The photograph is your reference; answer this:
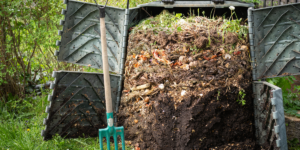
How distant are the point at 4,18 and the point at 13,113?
1368 mm

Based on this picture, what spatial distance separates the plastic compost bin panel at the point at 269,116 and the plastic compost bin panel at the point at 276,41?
0.19 metres

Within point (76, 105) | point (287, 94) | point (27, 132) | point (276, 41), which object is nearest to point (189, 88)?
point (276, 41)

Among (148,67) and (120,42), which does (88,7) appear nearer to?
(120,42)

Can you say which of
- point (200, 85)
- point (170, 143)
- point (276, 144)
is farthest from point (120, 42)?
point (276, 144)

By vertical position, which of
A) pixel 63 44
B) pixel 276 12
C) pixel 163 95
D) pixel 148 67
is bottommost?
pixel 163 95

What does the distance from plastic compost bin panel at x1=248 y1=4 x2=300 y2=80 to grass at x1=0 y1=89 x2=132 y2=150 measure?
78.2 inches

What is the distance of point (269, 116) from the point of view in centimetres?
259

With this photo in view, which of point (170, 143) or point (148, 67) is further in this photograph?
point (148, 67)

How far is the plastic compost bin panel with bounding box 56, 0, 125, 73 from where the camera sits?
3.08 metres

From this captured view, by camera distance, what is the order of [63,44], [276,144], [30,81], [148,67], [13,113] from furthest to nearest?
[30,81] → [13,113] → [63,44] → [148,67] → [276,144]

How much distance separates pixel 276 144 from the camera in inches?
96.1

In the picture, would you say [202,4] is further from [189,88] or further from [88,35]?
[88,35]

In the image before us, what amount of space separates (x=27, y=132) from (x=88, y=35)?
141cm

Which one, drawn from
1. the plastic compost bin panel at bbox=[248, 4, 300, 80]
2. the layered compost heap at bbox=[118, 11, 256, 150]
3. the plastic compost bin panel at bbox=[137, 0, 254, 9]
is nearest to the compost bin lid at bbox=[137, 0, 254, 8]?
the plastic compost bin panel at bbox=[137, 0, 254, 9]
